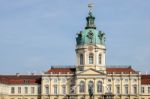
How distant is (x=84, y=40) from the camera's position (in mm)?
119562

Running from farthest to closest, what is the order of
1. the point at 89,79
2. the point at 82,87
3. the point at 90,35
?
the point at 90,35 → the point at 82,87 → the point at 89,79

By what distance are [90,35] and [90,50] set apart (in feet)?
11.6

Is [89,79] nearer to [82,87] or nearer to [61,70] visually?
[82,87]

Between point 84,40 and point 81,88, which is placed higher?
point 84,40

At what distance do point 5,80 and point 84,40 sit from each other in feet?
68.5

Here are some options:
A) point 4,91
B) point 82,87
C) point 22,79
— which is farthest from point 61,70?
point 4,91

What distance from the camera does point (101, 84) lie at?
117 metres

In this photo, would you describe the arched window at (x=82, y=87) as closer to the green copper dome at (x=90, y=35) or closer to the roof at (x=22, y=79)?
the green copper dome at (x=90, y=35)

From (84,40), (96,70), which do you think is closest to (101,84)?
(96,70)

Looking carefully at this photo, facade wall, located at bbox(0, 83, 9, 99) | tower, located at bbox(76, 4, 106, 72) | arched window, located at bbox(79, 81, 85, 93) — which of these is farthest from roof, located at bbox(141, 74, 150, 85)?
facade wall, located at bbox(0, 83, 9, 99)

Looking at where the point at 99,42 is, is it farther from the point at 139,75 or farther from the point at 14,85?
the point at 14,85

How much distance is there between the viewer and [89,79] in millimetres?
117188

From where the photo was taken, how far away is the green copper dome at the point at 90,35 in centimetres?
11944

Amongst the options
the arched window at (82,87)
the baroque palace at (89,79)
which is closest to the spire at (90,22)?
the baroque palace at (89,79)
